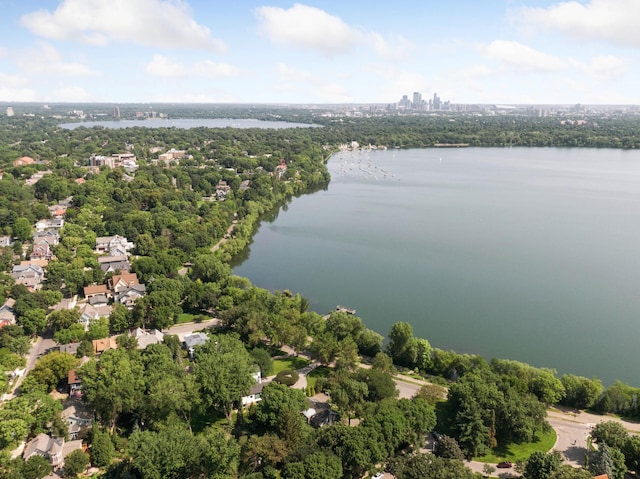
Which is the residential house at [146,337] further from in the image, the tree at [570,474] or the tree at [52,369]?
the tree at [570,474]

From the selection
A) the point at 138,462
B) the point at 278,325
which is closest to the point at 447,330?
the point at 278,325

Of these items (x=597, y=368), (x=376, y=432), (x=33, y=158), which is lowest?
(x=597, y=368)

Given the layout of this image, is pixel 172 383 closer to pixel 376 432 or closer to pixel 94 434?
pixel 94 434

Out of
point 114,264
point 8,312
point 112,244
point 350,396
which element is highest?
point 112,244

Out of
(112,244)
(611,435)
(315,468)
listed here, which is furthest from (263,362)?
(112,244)

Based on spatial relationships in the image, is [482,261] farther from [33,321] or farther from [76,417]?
[33,321]

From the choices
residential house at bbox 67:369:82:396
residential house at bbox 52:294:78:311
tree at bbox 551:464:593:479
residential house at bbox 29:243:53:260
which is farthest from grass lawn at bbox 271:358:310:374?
residential house at bbox 29:243:53:260
